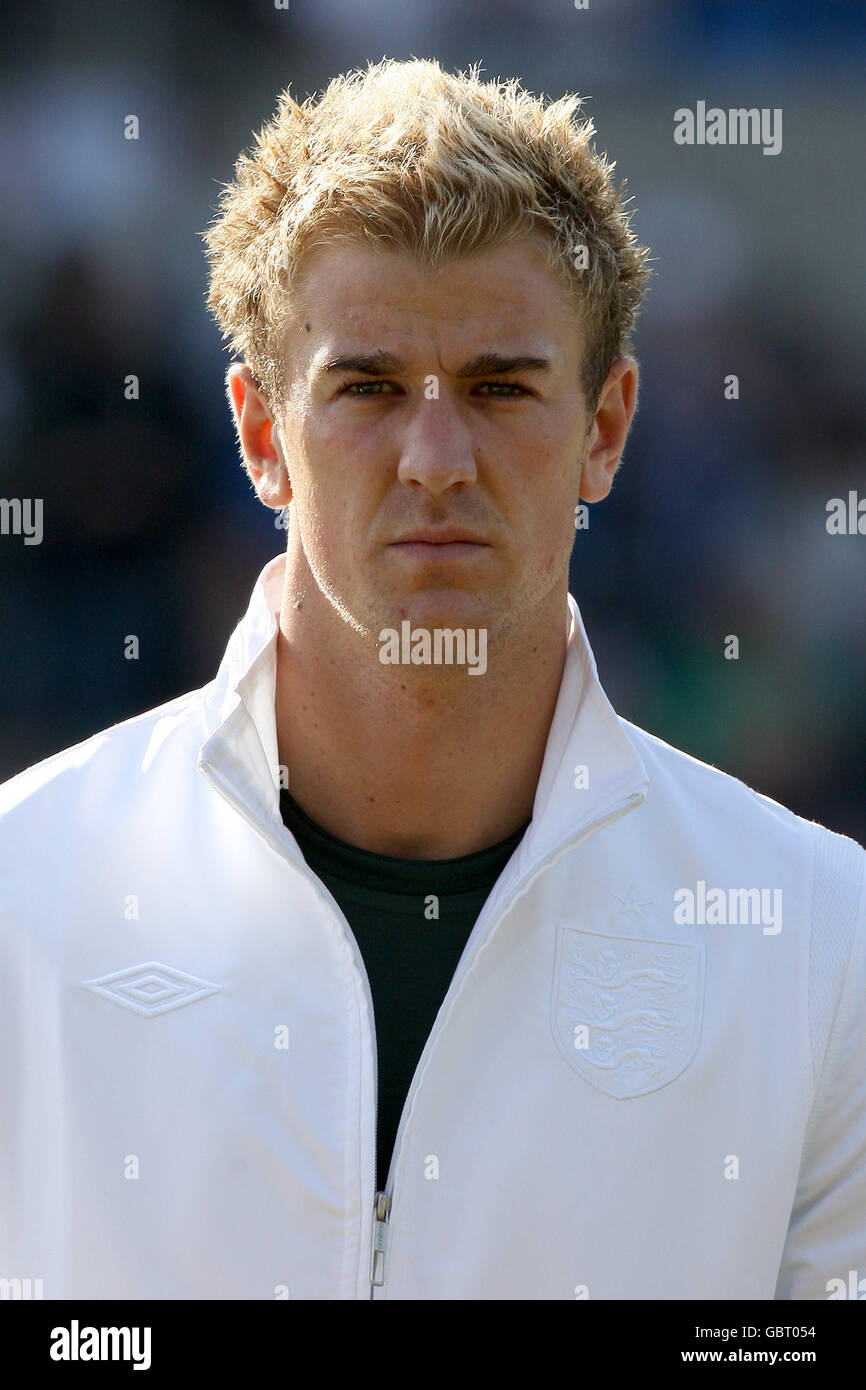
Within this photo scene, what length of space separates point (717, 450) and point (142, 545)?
1.59 metres

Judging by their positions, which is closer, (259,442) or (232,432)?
(259,442)

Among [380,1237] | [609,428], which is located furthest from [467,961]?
[609,428]

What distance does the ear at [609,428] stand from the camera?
2.19 meters

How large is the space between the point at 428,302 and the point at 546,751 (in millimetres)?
592

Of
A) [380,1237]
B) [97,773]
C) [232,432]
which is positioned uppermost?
[232,432]

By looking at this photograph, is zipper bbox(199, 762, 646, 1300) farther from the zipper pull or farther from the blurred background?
the blurred background

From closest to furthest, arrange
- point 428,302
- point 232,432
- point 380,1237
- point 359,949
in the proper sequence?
point 380,1237 → point 359,949 → point 428,302 → point 232,432

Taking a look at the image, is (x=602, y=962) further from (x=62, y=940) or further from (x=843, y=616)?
(x=843, y=616)

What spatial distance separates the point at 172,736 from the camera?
2027mm

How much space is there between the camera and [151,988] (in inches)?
71.3

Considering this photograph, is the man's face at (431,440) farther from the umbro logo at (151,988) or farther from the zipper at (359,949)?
the umbro logo at (151,988)

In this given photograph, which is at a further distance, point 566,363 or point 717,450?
point 717,450

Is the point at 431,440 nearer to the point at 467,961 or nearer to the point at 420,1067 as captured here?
the point at 467,961
